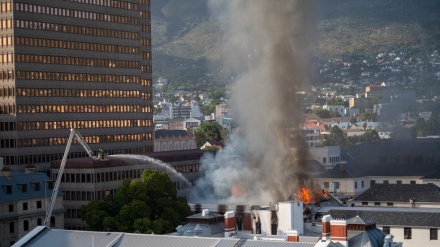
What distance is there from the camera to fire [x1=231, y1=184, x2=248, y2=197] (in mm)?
166975

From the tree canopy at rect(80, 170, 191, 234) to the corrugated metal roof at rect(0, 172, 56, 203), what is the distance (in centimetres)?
1206

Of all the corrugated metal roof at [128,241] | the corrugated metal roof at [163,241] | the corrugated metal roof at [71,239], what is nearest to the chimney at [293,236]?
the corrugated metal roof at [128,241]

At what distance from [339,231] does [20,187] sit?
78.1m

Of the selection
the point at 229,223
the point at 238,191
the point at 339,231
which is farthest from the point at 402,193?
the point at 339,231

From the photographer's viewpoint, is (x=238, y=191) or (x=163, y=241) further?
(x=238, y=191)

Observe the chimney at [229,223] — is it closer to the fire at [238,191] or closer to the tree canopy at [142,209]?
the tree canopy at [142,209]

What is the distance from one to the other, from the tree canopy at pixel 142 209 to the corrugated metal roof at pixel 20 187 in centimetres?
1206

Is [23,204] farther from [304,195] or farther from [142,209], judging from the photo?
[304,195]

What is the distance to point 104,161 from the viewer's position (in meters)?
183

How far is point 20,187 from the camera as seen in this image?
545 ft

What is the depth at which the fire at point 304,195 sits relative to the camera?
153 m

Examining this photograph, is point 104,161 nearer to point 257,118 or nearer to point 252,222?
point 257,118

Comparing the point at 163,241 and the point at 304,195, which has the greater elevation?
the point at 304,195

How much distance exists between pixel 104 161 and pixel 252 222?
53.2m
